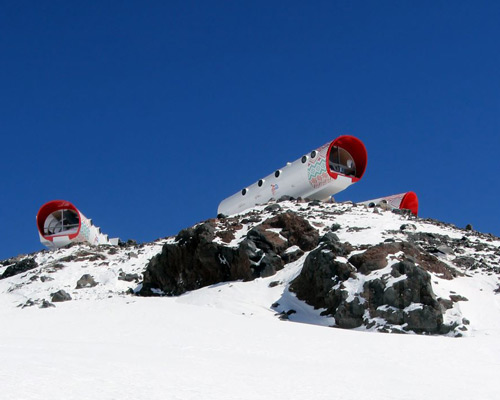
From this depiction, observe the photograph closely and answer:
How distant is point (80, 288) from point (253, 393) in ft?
59.7

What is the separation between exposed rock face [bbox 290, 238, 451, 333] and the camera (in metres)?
16.6

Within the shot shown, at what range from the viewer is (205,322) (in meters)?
15.9

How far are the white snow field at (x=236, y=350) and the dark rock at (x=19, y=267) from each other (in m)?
6.09

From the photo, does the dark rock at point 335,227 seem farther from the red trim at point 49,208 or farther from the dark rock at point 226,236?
the red trim at point 49,208

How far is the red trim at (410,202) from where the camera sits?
36.6 meters

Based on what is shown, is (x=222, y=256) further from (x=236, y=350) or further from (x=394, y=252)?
(x=236, y=350)

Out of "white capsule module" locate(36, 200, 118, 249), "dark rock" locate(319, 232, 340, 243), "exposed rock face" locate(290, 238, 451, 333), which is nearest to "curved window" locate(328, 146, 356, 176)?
"dark rock" locate(319, 232, 340, 243)

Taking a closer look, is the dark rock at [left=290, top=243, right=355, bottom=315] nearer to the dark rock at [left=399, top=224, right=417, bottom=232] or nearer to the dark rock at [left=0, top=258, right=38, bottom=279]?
the dark rock at [left=399, top=224, right=417, bottom=232]

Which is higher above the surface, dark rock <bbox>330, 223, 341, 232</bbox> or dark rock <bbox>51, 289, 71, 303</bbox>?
dark rock <bbox>330, 223, 341, 232</bbox>

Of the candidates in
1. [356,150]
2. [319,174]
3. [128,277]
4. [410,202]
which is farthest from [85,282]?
[410,202]

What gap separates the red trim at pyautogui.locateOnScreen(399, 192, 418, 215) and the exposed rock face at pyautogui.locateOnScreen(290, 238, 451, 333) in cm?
1716

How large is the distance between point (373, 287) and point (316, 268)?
2.12 metres

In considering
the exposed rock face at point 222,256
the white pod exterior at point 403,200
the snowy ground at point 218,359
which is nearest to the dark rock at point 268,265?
the exposed rock face at point 222,256

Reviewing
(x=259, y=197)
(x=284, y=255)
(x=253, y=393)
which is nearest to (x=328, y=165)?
(x=259, y=197)
